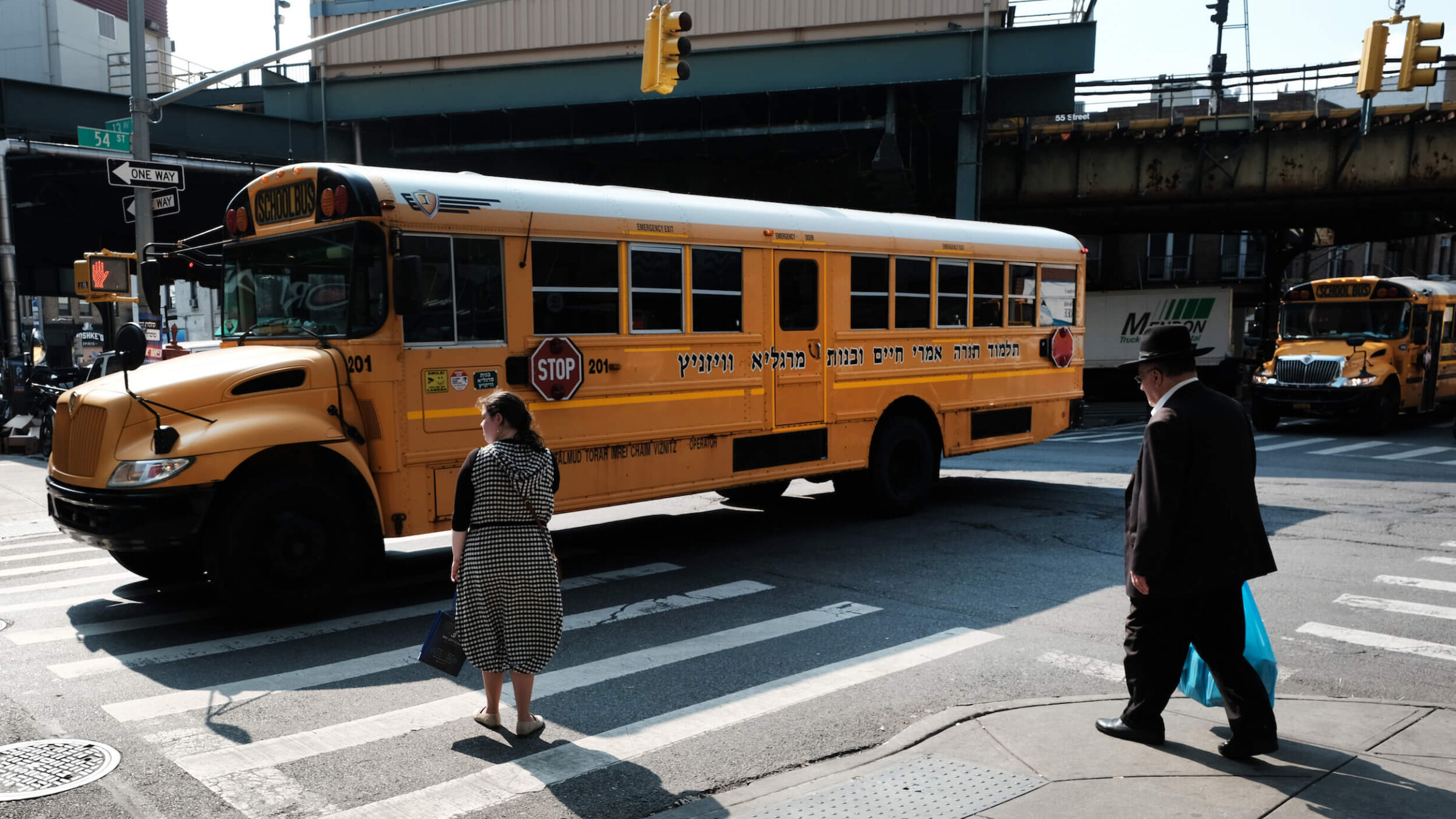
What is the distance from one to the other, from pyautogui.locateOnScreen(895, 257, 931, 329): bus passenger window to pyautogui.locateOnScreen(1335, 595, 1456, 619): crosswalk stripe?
15.3 ft

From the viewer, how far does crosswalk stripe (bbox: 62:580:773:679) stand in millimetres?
6117

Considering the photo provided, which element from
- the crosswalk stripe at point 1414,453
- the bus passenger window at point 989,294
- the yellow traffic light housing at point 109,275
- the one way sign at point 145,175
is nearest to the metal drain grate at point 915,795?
the bus passenger window at point 989,294

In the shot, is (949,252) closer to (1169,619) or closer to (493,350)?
(493,350)

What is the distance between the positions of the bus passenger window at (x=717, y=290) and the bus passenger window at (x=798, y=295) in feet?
1.70

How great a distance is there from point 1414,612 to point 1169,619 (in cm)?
406

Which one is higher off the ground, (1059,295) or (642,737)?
(1059,295)

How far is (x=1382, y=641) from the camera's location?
6.70 m

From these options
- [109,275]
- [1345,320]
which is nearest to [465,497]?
[109,275]

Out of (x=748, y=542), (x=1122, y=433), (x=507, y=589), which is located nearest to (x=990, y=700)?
(x=507, y=589)

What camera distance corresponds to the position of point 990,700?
5512 mm

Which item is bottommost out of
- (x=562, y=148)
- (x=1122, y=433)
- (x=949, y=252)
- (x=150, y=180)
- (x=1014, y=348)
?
(x=1122, y=433)

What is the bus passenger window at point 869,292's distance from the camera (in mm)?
10383

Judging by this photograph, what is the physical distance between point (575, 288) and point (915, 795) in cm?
511

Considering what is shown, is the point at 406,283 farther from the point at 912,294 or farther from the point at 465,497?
the point at 912,294
